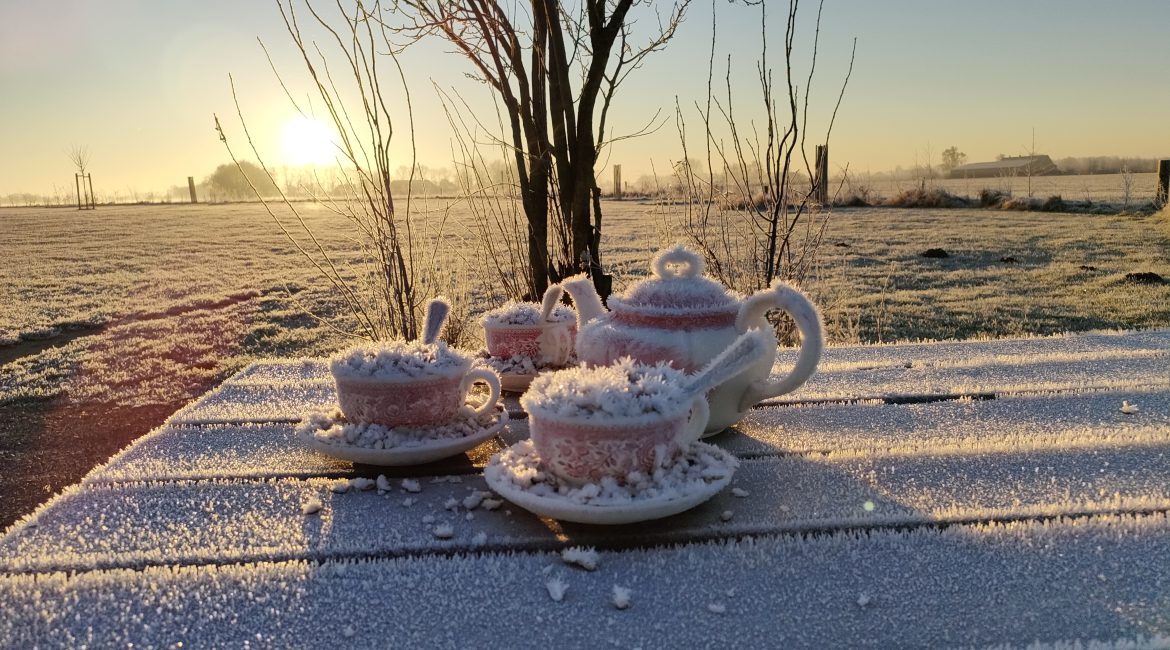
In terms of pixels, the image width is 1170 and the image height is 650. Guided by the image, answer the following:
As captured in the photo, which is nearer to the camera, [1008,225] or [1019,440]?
[1019,440]

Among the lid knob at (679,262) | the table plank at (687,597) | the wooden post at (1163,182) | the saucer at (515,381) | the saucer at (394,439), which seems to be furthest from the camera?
the wooden post at (1163,182)

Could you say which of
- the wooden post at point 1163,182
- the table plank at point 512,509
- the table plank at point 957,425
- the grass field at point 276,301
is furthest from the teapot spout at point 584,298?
the wooden post at point 1163,182

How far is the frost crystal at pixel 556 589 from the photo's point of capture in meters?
0.67

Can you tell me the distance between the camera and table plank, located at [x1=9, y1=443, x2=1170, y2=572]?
768 millimetres

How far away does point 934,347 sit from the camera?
65.9 inches

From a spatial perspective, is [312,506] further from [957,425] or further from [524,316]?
[957,425]

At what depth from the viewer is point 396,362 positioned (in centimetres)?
99

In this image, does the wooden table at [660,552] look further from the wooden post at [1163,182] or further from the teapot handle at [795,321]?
the wooden post at [1163,182]

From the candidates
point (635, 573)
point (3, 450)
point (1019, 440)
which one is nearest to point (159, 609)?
point (635, 573)

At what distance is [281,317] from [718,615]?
4.93 meters

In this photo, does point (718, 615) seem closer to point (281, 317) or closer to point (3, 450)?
point (3, 450)

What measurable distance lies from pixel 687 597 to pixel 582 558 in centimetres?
10

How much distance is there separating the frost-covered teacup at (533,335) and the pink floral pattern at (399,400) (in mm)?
405

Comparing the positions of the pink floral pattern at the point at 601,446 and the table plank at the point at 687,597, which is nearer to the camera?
the table plank at the point at 687,597
